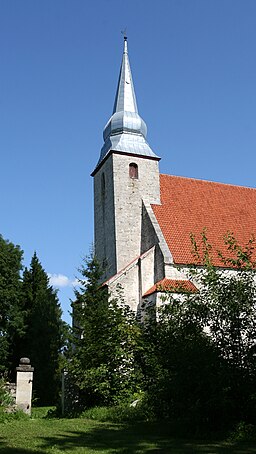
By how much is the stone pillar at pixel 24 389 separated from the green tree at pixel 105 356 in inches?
52.6

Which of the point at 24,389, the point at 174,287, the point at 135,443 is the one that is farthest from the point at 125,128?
the point at 135,443

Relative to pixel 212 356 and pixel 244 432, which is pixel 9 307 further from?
pixel 244 432

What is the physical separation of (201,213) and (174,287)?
→ 14447mm

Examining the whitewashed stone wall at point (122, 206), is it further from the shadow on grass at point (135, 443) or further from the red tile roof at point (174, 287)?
the shadow on grass at point (135, 443)

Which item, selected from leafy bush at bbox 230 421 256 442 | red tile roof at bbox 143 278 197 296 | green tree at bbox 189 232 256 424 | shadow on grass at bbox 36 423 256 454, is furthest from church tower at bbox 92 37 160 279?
leafy bush at bbox 230 421 256 442

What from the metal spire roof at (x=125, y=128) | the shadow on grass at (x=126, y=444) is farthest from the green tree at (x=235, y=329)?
the metal spire roof at (x=125, y=128)

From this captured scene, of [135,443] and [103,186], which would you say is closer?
[135,443]

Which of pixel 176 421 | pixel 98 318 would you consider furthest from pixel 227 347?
pixel 98 318

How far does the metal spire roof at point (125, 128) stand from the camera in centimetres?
2681

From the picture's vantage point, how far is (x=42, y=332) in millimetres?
31188

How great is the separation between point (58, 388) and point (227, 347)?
20.9 meters

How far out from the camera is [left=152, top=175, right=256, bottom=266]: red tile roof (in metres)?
24.2

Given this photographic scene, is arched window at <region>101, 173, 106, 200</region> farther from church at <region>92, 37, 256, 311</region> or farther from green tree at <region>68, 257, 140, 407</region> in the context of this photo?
green tree at <region>68, 257, 140, 407</region>

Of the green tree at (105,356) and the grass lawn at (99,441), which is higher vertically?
the green tree at (105,356)
